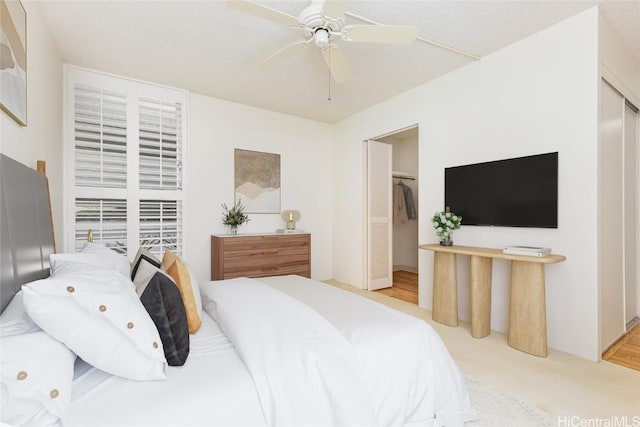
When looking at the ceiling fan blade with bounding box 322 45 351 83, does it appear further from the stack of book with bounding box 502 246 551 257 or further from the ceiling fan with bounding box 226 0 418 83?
the stack of book with bounding box 502 246 551 257

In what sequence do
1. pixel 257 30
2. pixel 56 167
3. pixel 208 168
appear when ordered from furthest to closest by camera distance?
1. pixel 208 168
2. pixel 56 167
3. pixel 257 30

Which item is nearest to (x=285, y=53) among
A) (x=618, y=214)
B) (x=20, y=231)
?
(x=20, y=231)

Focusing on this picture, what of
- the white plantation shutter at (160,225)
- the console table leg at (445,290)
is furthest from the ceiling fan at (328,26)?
the white plantation shutter at (160,225)

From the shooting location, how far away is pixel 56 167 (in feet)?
9.05

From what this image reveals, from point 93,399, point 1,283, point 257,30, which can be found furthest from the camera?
point 257,30

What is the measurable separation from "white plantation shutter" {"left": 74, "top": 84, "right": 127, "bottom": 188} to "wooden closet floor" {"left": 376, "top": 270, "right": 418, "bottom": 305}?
3550mm

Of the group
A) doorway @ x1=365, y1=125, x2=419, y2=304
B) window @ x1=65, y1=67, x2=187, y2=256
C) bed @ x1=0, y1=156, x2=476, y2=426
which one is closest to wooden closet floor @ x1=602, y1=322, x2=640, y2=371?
bed @ x1=0, y1=156, x2=476, y2=426

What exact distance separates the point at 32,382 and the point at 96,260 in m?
0.92

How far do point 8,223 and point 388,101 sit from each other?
376 centimetres

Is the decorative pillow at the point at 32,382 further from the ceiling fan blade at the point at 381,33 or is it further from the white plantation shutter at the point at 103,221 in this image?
the white plantation shutter at the point at 103,221

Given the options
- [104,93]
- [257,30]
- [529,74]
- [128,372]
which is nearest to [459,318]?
[529,74]

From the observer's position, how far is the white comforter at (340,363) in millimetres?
1051

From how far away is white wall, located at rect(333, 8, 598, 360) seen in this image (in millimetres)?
2232

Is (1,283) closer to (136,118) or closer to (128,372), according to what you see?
(128,372)
